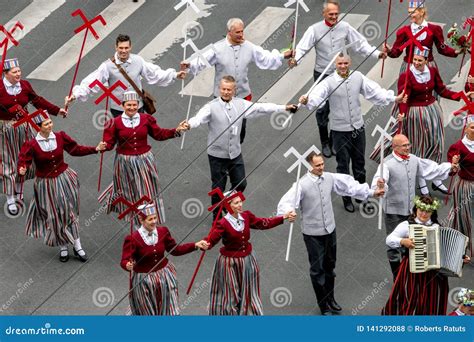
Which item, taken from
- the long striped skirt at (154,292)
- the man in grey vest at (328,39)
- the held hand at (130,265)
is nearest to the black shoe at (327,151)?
the man in grey vest at (328,39)

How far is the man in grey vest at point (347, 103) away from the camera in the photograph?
25.3 metres

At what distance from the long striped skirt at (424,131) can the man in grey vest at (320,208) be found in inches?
94.8

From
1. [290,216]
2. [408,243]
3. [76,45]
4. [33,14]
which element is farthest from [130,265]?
[33,14]

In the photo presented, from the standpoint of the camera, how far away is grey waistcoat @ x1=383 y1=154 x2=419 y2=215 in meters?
24.1

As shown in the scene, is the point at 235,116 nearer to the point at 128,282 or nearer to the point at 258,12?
the point at 128,282

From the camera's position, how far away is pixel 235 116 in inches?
988

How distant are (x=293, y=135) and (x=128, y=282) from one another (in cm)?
451

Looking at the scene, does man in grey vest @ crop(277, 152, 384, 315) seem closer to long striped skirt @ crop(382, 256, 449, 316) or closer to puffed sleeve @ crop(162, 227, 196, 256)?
long striped skirt @ crop(382, 256, 449, 316)

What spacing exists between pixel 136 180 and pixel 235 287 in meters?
2.83

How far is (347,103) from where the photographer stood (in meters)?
25.5

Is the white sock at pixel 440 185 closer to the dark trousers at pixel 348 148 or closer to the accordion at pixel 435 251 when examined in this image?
the dark trousers at pixel 348 148

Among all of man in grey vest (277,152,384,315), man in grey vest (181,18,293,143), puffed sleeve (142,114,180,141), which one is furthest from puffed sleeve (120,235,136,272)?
man in grey vest (181,18,293,143)

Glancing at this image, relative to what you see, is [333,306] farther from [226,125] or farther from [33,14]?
[33,14]

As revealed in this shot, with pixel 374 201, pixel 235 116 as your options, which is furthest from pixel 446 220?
pixel 235 116
